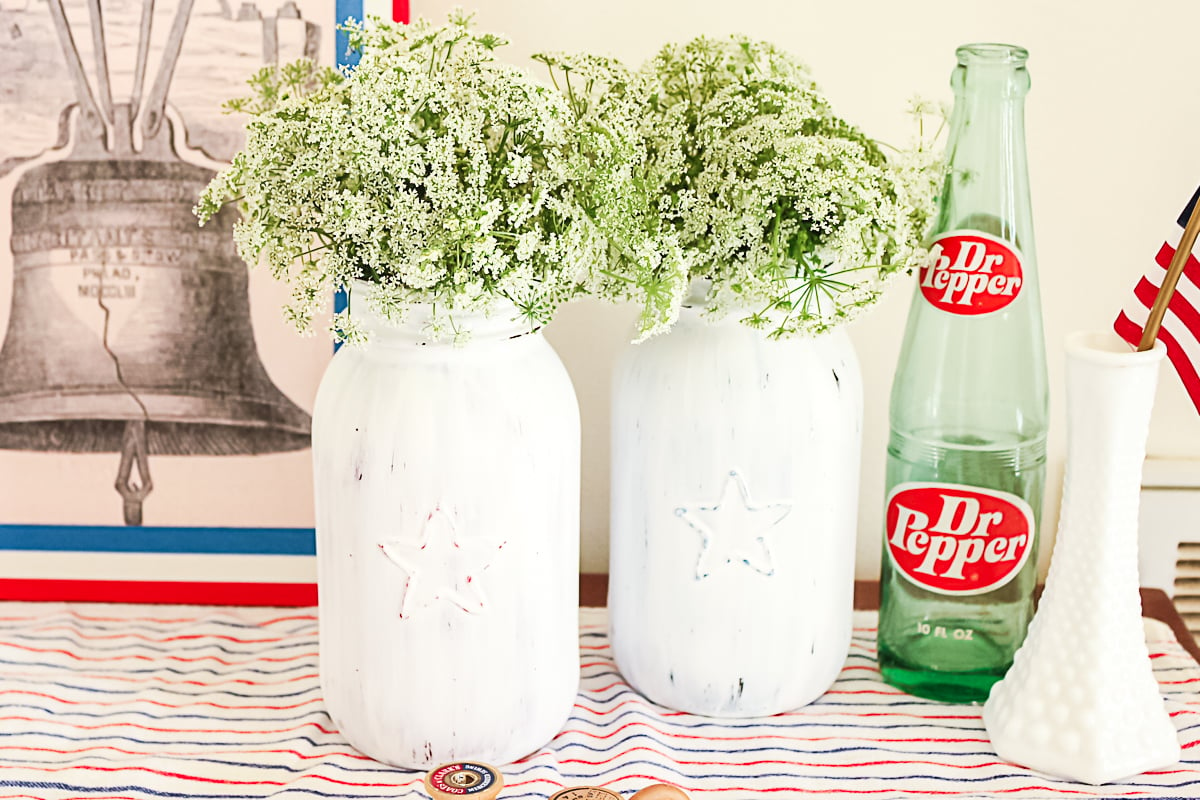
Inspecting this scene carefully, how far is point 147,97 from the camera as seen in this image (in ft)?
2.99

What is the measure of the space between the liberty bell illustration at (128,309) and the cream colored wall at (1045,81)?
247 mm

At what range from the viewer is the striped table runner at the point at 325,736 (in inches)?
28.7

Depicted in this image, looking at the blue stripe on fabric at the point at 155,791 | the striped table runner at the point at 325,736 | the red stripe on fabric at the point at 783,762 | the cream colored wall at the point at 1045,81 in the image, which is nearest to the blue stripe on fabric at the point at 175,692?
the striped table runner at the point at 325,736

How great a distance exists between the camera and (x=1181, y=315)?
829 millimetres

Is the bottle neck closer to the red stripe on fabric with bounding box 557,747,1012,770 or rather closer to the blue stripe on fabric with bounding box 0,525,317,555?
the red stripe on fabric with bounding box 557,747,1012,770

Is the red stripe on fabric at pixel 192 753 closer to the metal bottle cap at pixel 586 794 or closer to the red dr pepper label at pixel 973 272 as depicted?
the metal bottle cap at pixel 586 794

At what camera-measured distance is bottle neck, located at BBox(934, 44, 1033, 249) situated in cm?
78

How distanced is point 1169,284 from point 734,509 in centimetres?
31

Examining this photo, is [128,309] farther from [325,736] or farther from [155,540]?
[325,736]

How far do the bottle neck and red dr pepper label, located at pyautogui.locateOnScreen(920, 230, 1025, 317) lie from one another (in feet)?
0.04

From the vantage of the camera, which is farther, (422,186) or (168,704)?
(168,704)

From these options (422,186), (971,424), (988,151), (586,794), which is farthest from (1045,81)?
(586,794)

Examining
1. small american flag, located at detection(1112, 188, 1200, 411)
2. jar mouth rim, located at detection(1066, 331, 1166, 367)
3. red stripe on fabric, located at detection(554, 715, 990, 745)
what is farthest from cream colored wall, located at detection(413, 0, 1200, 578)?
red stripe on fabric, located at detection(554, 715, 990, 745)

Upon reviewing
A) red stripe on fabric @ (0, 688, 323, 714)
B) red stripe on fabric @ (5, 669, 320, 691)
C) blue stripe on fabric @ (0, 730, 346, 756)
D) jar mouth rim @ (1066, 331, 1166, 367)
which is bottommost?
blue stripe on fabric @ (0, 730, 346, 756)
